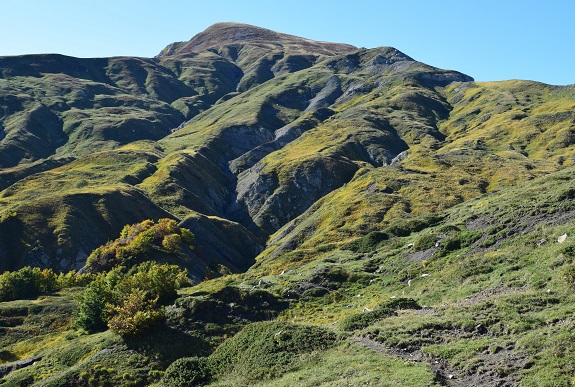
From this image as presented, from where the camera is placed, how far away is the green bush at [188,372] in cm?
2716

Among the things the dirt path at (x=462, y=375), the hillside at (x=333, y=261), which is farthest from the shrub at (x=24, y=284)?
the dirt path at (x=462, y=375)

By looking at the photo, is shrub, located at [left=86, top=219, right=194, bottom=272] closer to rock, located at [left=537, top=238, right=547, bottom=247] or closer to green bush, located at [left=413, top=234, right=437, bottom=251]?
green bush, located at [left=413, top=234, right=437, bottom=251]

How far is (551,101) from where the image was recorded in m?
169

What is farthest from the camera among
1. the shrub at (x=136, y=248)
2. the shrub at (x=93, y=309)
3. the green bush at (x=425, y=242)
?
the shrub at (x=136, y=248)

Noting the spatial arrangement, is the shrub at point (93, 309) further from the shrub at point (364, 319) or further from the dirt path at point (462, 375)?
the dirt path at point (462, 375)

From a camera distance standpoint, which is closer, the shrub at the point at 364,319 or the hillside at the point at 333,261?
the hillside at the point at 333,261

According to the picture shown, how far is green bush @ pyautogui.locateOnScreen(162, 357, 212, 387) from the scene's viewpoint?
27.2 metres

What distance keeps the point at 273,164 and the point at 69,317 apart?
326ft

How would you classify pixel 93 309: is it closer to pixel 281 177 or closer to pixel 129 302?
pixel 129 302

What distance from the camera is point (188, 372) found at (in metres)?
27.8

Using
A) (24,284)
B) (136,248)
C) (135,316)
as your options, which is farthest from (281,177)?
(135,316)

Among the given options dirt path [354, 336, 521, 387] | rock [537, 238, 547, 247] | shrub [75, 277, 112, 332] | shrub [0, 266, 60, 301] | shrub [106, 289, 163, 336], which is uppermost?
rock [537, 238, 547, 247]

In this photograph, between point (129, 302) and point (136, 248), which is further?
point (136, 248)

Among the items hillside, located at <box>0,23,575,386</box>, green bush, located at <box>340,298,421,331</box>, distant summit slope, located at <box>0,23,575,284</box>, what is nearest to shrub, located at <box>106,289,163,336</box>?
hillside, located at <box>0,23,575,386</box>
